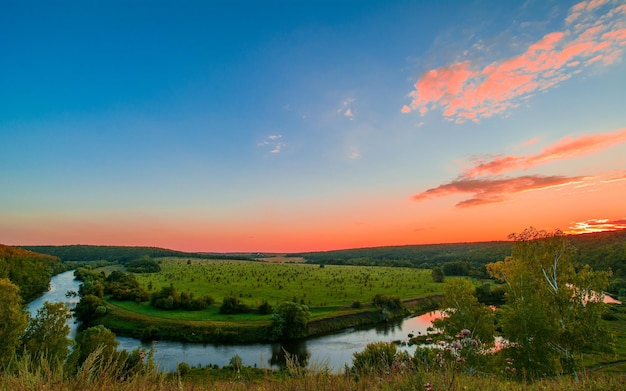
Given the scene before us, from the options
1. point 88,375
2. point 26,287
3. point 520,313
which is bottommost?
point 26,287

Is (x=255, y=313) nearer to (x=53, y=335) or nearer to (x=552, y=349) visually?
(x=53, y=335)

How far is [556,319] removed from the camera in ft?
67.3

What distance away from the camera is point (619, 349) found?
133ft

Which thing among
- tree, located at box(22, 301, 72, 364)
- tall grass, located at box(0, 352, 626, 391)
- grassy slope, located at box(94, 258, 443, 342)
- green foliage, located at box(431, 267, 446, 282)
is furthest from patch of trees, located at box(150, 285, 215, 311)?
green foliage, located at box(431, 267, 446, 282)

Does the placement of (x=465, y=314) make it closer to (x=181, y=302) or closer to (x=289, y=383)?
(x=289, y=383)

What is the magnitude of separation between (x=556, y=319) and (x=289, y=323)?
39.8 metres

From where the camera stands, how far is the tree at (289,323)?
52.0 metres

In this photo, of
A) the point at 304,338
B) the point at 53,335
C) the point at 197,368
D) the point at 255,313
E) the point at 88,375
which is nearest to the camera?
the point at 88,375

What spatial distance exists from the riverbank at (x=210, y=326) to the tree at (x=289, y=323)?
1590 mm

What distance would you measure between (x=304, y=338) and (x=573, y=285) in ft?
133

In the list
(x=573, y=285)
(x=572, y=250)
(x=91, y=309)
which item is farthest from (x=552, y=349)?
(x=91, y=309)

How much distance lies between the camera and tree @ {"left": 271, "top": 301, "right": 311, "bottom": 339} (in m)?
52.0

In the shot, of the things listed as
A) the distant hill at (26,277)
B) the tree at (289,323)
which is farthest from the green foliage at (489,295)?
the distant hill at (26,277)

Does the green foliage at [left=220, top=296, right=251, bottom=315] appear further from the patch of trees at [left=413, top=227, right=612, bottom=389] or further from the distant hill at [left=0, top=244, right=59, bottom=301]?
the distant hill at [left=0, top=244, right=59, bottom=301]
